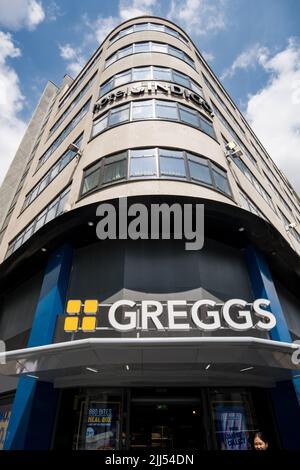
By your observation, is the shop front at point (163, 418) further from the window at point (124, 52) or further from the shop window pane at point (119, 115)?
the window at point (124, 52)

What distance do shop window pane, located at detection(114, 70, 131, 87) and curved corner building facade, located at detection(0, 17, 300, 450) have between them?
233mm

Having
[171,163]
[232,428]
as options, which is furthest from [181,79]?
[232,428]

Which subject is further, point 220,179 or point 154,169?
point 220,179

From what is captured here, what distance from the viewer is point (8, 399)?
30.6ft

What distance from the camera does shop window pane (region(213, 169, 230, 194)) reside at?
11.1 meters

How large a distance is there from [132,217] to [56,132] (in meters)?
14.7

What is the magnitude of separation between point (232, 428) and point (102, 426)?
341 cm

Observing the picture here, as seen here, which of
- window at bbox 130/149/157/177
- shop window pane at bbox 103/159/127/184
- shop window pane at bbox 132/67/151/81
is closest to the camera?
window at bbox 130/149/157/177

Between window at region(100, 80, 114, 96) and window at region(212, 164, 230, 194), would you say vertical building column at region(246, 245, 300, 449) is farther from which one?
window at region(100, 80, 114, 96)

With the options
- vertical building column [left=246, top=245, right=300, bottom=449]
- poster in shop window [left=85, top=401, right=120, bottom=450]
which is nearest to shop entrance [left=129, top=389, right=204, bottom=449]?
poster in shop window [left=85, top=401, right=120, bottom=450]

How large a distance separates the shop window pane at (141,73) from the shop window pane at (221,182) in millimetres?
7643

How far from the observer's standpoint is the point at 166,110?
42.8 ft

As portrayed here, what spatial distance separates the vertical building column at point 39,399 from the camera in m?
6.71
